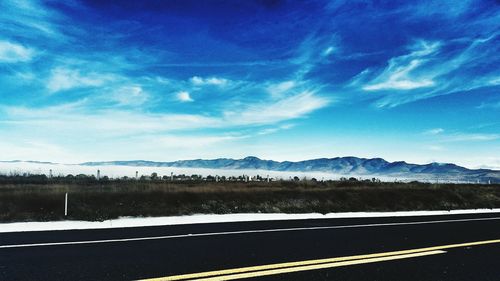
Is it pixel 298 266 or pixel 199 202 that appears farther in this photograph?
pixel 199 202

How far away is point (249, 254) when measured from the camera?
27.5ft

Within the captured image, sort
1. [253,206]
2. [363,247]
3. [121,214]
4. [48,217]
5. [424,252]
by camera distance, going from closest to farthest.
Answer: [424,252]
[363,247]
[48,217]
[121,214]
[253,206]

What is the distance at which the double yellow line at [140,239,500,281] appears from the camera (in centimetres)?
628

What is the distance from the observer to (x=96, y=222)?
1505 centimetres

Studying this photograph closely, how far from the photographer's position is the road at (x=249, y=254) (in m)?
6.66

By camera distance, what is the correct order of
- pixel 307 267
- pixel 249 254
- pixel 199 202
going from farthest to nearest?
1. pixel 199 202
2. pixel 249 254
3. pixel 307 267

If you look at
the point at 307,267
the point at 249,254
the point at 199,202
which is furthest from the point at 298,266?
the point at 199,202

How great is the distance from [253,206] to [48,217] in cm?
1027

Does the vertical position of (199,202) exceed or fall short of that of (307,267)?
it exceeds it

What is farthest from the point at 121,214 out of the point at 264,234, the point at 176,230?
the point at 264,234

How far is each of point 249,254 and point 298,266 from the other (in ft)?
4.58

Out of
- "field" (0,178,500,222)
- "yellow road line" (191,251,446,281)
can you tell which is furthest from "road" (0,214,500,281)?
"field" (0,178,500,222)

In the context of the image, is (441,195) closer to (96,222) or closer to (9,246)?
(96,222)

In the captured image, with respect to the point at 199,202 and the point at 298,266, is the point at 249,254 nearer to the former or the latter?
the point at 298,266
